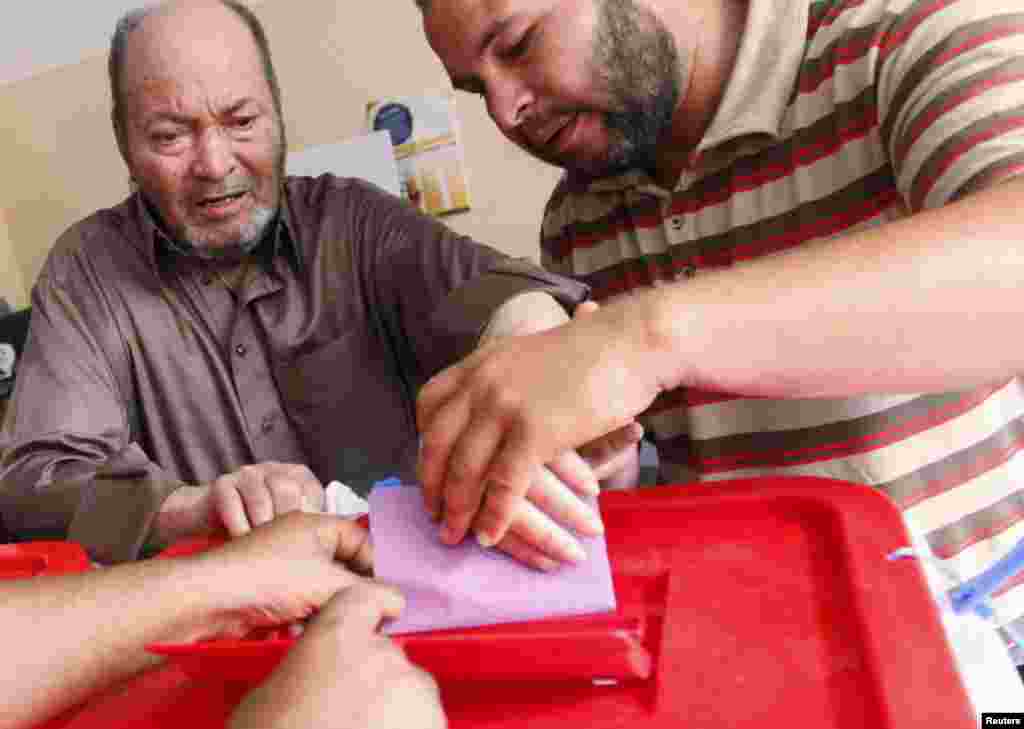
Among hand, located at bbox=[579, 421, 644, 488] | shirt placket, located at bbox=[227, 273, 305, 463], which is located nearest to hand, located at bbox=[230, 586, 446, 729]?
hand, located at bbox=[579, 421, 644, 488]

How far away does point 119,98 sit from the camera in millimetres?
1260

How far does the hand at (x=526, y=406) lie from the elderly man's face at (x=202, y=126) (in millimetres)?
901

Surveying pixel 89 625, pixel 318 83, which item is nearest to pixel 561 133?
pixel 89 625

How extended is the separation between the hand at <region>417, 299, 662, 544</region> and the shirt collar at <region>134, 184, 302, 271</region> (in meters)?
0.89

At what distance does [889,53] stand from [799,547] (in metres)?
0.44

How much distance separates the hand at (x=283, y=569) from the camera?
476mm

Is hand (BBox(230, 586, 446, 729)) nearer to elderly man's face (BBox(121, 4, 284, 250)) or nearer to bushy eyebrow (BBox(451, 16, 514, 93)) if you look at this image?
bushy eyebrow (BBox(451, 16, 514, 93))

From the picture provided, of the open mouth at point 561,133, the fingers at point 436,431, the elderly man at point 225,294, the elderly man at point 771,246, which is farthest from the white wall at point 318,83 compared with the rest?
the fingers at point 436,431

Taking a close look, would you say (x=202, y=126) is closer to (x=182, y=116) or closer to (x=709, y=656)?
(x=182, y=116)

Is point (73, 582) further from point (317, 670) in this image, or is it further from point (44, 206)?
point (44, 206)

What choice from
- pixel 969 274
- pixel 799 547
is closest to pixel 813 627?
pixel 799 547

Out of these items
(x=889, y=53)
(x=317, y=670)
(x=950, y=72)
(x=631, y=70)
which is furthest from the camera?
(x=631, y=70)

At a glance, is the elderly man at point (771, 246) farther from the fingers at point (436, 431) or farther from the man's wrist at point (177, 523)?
the man's wrist at point (177, 523)

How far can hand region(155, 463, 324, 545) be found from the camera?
657mm
